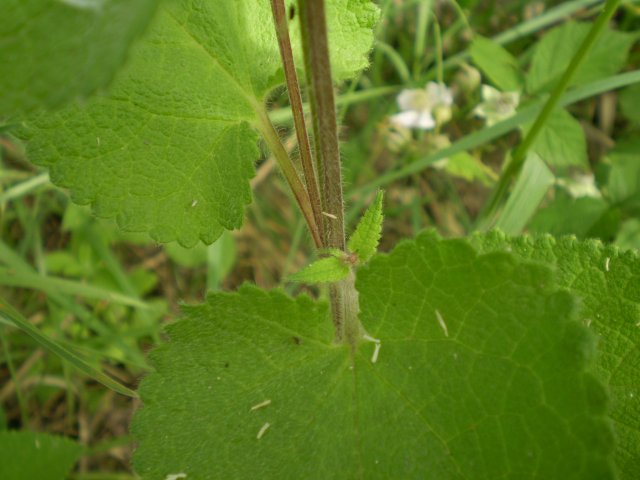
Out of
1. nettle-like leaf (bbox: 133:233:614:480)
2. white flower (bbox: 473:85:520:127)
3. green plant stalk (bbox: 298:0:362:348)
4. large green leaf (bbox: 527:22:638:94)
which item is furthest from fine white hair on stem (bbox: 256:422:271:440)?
large green leaf (bbox: 527:22:638:94)

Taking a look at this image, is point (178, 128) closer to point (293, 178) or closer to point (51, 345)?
point (293, 178)

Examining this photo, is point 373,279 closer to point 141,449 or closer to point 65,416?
point 141,449

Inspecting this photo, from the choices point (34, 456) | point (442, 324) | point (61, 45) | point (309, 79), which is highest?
point (61, 45)

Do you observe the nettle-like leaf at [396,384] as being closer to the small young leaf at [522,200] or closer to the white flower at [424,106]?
the small young leaf at [522,200]

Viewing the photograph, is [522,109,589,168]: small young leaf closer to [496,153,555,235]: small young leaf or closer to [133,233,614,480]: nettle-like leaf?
[496,153,555,235]: small young leaf

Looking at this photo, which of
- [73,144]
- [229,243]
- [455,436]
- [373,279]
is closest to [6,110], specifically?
[73,144]

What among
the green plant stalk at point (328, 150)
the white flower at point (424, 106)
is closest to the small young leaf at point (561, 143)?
the white flower at point (424, 106)

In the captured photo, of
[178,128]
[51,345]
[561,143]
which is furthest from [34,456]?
[561,143]
